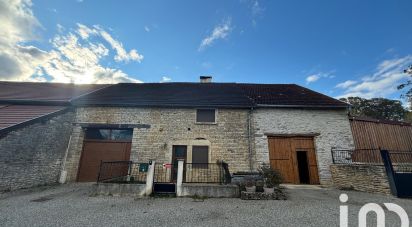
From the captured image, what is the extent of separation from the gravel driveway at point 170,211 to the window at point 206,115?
5.11 m

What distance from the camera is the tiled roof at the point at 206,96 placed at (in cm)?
1089

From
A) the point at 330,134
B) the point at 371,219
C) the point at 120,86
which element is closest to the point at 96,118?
the point at 120,86

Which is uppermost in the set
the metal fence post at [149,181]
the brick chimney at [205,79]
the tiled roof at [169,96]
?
the brick chimney at [205,79]

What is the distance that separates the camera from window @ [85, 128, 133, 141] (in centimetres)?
1057

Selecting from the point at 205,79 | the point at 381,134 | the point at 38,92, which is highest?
the point at 205,79

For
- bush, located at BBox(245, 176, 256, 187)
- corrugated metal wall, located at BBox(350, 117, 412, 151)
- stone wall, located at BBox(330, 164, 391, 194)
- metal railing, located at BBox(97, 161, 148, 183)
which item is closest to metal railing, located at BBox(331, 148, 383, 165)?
corrugated metal wall, located at BBox(350, 117, 412, 151)

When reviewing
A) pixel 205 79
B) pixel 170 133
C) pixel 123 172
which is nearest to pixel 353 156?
pixel 170 133

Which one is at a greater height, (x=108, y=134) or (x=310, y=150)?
(x=108, y=134)

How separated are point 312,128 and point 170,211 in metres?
8.95

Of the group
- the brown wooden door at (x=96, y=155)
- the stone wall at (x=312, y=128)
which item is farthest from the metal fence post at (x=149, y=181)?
the stone wall at (x=312, y=128)

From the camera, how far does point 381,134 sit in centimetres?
1118

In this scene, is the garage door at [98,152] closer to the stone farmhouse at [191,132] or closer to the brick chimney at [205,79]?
the stone farmhouse at [191,132]

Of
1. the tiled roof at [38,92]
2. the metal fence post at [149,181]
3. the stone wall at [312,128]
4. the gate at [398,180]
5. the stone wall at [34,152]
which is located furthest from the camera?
the tiled roof at [38,92]

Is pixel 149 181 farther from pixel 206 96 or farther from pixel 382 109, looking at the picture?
pixel 382 109
